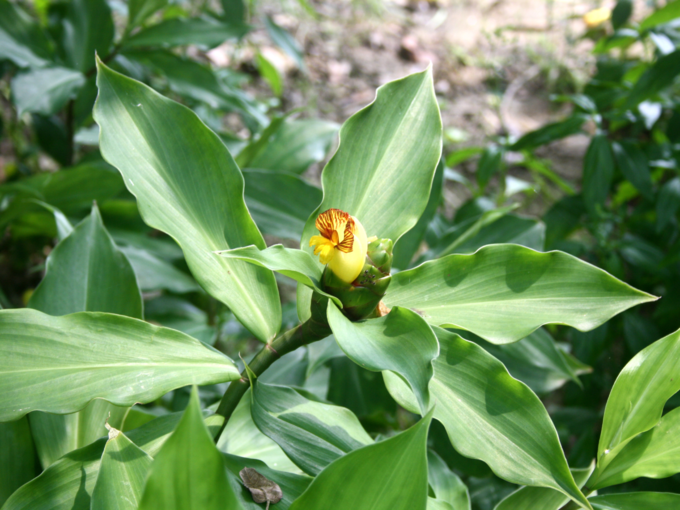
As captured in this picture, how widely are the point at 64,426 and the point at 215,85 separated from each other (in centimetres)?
83

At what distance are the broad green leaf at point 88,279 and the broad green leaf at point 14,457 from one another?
0.48ft

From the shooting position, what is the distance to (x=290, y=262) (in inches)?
18.1

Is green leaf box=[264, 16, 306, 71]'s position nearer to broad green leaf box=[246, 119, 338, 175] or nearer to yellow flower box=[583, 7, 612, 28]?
broad green leaf box=[246, 119, 338, 175]

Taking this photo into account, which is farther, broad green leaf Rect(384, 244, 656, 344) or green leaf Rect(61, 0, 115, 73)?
green leaf Rect(61, 0, 115, 73)

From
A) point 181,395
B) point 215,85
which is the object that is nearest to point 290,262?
point 181,395

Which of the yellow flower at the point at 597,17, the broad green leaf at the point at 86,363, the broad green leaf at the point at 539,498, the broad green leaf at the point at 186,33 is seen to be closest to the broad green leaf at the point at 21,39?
the broad green leaf at the point at 186,33

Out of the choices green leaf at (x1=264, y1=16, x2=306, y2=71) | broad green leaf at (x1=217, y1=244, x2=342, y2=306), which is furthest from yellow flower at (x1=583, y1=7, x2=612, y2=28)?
broad green leaf at (x1=217, y1=244, x2=342, y2=306)

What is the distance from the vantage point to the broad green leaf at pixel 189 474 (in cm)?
32

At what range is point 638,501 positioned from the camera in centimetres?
53

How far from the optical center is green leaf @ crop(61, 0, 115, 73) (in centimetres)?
117

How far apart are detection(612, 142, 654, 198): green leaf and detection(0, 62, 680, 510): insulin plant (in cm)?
78

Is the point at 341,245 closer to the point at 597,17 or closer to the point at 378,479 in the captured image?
the point at 378,479

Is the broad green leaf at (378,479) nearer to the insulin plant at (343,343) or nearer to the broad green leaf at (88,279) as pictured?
the insulin plant at (343,343)

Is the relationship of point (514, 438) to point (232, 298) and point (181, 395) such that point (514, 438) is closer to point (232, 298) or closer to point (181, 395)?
point (232, 298)
